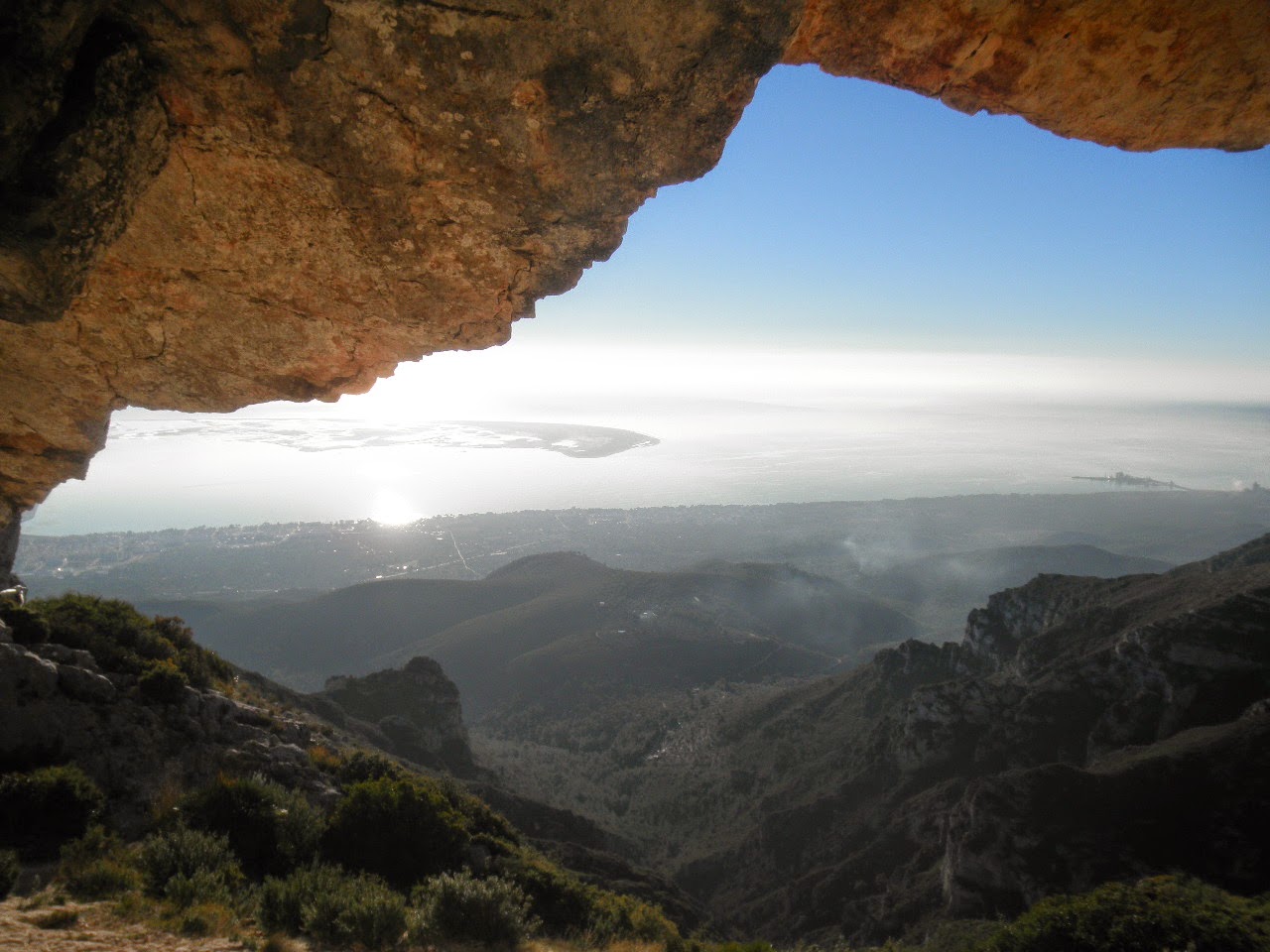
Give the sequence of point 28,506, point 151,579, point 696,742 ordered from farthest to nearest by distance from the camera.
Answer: point 151,579 → point 696,742 → point 28,506

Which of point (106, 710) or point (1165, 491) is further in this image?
point (1165, 491)

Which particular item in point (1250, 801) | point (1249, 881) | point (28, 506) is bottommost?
point (1249, 881)

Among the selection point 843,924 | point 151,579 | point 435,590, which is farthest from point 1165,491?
point 151,579

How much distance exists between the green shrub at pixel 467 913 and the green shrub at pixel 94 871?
2870mm

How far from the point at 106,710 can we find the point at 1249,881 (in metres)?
23.4

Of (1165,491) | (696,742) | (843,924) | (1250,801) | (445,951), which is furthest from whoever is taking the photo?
(1165,491)

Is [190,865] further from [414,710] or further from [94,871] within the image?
[414,710]

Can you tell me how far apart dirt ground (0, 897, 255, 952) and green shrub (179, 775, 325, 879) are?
94.8 inches

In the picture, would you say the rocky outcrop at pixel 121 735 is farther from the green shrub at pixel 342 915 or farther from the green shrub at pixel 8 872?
the green shrub at pixel 342 915

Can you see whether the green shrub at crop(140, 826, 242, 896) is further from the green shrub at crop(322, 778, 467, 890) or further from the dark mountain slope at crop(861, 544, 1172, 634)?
the dark mountain slope at crop(861, 544, 1172, 634)

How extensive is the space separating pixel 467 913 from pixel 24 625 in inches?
369

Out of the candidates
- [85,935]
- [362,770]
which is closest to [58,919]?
[85,935]

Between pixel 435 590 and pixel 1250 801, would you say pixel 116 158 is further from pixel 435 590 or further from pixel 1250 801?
pixel 435 590

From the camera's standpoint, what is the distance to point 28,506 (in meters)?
8.82
